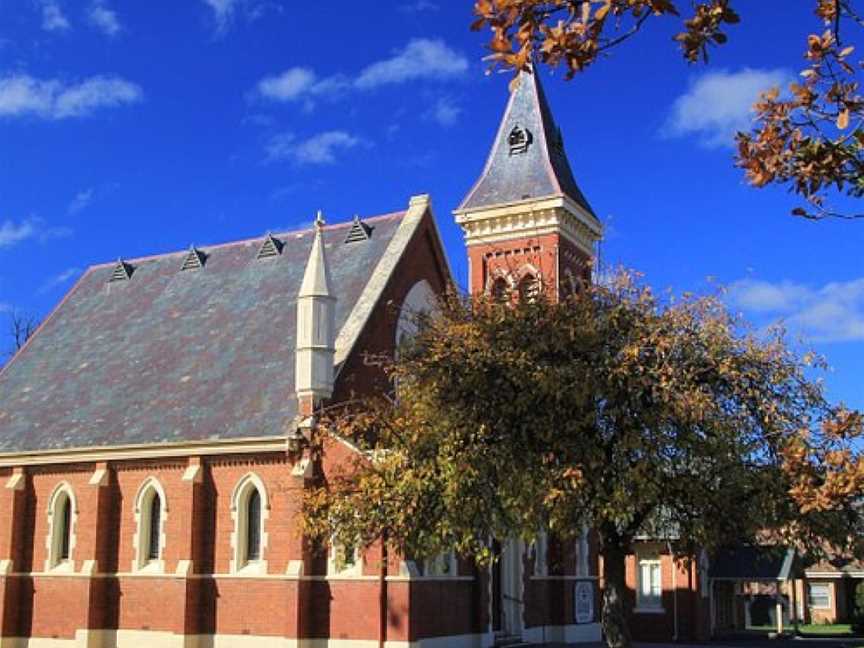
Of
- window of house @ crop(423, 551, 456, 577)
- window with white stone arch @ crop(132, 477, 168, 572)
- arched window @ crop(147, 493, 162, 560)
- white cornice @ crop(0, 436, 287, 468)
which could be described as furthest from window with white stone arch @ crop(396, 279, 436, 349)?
arched window @ crop(147, 493, 162, 560)

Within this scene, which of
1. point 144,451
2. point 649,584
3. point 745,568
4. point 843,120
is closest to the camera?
point 843,120

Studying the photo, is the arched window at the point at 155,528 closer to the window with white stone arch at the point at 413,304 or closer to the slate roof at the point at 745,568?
the window with white stone arch at the point at 413,304

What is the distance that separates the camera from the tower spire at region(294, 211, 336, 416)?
27250 mm

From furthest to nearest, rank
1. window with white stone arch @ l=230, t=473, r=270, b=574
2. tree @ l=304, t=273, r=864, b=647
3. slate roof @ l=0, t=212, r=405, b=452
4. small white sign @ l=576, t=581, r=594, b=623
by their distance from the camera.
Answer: small white sign @ l=576, t=581, r=594, b=623 < slate roof @ l=0, t=212, r=405, b=452 < window with white stone arch @ l=230, t=473, r=270, b=574 < tree @ l=304, t=273, r=864, b=647

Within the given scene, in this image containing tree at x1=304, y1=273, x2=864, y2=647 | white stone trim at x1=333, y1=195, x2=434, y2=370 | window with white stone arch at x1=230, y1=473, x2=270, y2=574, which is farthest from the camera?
white stone trim at x1=333, y1=195, x2=434, y2=370

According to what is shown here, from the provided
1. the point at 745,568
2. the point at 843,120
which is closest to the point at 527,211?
the point at 745,568

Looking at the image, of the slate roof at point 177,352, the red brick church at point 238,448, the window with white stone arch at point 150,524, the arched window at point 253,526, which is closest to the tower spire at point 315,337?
the red brick church at point 238,448

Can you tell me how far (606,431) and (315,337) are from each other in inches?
474

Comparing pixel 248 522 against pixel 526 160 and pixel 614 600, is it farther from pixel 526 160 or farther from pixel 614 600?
pixel 526 160

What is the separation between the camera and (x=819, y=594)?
66562 millimetres

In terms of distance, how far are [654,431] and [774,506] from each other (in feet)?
7.07

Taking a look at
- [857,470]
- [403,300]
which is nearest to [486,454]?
[857,470]

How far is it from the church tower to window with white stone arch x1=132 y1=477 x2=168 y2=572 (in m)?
13.4

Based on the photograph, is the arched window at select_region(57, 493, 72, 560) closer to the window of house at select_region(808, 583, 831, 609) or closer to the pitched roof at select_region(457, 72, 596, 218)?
the pitched roof at select_region(457, 72, 596, 218)
